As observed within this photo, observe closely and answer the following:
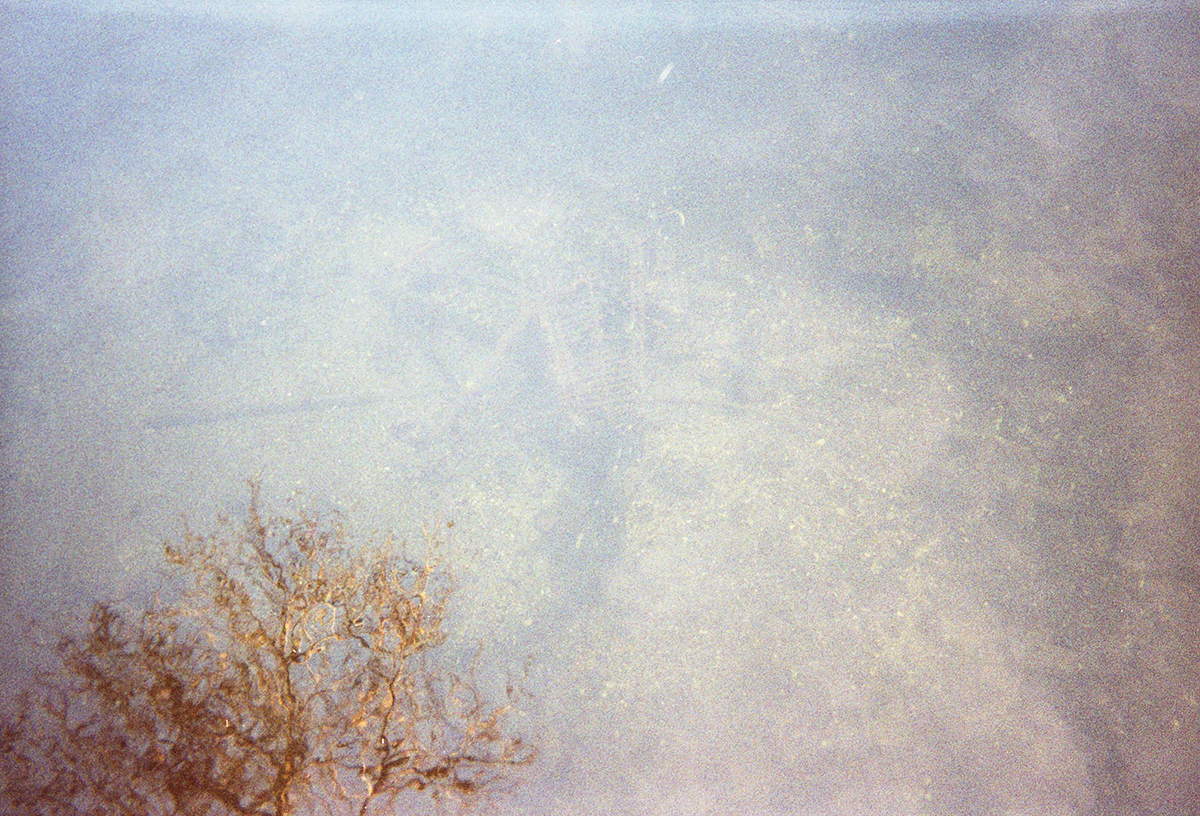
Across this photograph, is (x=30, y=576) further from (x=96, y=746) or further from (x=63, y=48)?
(x=63, y=48)

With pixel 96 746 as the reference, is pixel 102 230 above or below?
above

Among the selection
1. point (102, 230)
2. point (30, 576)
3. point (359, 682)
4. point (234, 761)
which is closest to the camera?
point (234, 761)

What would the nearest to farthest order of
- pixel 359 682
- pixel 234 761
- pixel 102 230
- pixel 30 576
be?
pixel 234 761 < pixel 359 682 < pixel 30 576 < pixel 102 230

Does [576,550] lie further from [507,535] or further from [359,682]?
[359,682]

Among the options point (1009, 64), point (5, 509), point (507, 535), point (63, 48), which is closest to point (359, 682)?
point (507, 535)

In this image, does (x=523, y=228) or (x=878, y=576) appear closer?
(x=878, y=576)

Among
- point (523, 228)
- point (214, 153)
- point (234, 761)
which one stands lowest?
point (234, 761)

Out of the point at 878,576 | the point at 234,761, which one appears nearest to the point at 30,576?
the point at 234,761
